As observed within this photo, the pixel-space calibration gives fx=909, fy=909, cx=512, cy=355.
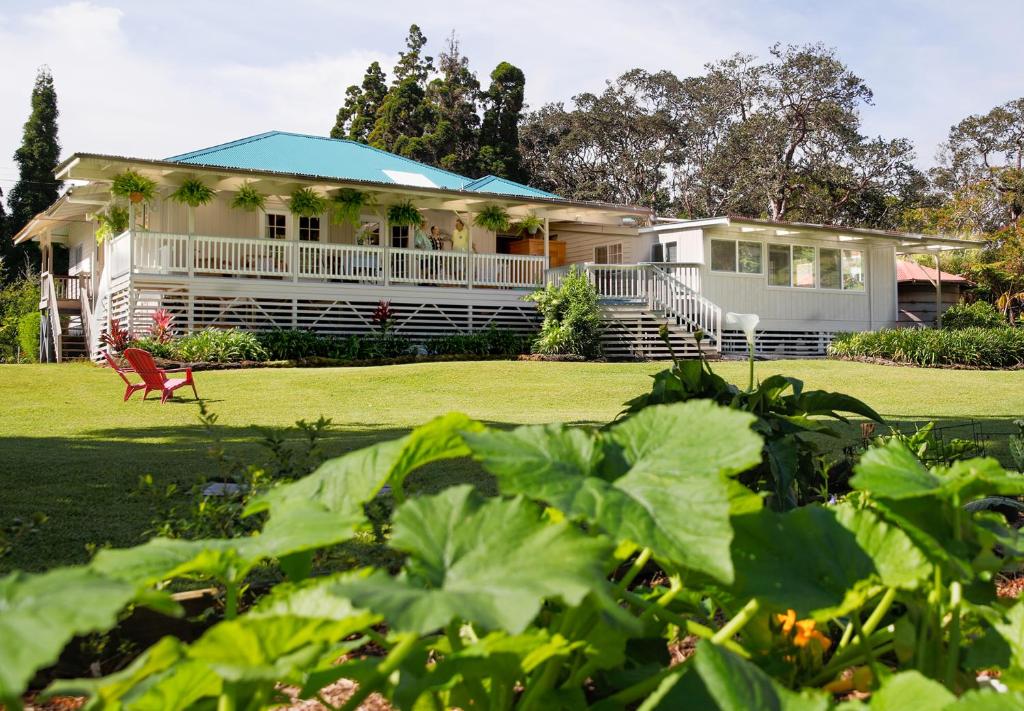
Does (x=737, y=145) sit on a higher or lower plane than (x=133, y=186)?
higher

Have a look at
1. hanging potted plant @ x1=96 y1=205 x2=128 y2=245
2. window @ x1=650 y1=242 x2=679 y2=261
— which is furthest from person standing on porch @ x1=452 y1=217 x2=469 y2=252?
hanging potted plant @ x1=96 y1=205 x2=128 y2=245

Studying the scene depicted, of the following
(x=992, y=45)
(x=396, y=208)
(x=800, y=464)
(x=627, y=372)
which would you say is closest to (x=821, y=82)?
(x=992, y=45)

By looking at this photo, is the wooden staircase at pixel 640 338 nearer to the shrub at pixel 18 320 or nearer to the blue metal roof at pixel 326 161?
the blue metal roof at pixel 326 161

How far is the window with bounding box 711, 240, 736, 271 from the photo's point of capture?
82.4 feet

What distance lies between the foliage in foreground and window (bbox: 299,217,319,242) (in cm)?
2371

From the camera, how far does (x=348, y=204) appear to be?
21.9 metres

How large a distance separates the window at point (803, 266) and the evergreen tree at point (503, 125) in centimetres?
2220

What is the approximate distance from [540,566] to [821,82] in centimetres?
5005

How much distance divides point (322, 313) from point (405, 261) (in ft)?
8.45

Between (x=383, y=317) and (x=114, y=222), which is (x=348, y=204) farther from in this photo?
(x=114, y=222)

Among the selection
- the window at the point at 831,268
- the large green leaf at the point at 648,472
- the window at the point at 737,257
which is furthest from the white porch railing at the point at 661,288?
the large green leaf at the point at 648,472

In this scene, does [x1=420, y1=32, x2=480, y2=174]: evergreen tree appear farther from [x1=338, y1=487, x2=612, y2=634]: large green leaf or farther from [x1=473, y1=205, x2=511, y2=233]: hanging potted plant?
[x1=338, y1=487, x2=612, y2=634]: large green leaf

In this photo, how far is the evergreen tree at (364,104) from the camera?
5056 cm

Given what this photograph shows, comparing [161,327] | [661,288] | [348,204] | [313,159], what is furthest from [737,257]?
[161,327]
